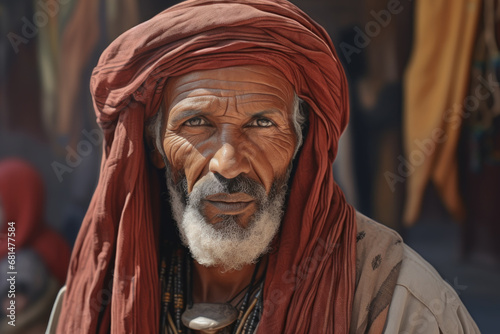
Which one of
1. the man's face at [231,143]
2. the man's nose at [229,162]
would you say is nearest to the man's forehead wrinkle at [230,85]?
the man's face at [231,143]

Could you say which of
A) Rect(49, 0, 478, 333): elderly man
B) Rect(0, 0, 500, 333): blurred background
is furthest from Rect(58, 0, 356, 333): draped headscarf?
Rect(0, 0, 500, 333): blurred background

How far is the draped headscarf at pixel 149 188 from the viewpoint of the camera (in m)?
1.80

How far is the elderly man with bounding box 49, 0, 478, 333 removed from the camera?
1.80 meters

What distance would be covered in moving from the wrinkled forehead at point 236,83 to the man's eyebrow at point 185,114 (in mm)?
44

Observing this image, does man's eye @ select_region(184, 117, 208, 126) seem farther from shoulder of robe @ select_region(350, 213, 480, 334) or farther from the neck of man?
shoulder of robe @ select_region(350, 213, 480, 334)

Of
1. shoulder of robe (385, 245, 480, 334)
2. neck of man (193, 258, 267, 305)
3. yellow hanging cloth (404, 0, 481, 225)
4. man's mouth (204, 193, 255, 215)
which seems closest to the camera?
shoulder of robe (385, 245, 480, 334)

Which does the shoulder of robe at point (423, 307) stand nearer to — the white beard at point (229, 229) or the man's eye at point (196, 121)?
the white beard at point (229, 229)

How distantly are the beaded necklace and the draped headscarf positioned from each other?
65 millimetres

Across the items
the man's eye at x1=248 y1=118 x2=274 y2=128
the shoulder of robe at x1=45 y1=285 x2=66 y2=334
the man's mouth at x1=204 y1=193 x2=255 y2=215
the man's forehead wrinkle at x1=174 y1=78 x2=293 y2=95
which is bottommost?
the shoulder of robe at x1=45 y1=285 x2=66 y2=334

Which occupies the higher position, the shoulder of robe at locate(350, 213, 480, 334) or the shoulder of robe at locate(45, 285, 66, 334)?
the shoulder of robe at locate(350, 213, 480, 334)

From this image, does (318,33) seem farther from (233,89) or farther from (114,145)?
(114,145)

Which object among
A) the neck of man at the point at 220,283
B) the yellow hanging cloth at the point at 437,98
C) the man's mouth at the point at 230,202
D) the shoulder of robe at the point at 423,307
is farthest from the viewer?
the yellow hanging cloth at the point at 437,98

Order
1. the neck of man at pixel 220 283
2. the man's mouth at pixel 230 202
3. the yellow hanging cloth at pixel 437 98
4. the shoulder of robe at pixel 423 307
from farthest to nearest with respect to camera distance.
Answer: the yellow hanging cloth at pixel 437 98 < the neck of man at pixel 220 283 < the man's mouth at pixel 230 202 < the shoulder of robe at pixel 423 307

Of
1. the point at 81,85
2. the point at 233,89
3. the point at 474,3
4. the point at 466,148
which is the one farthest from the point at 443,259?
the point at 81,85
